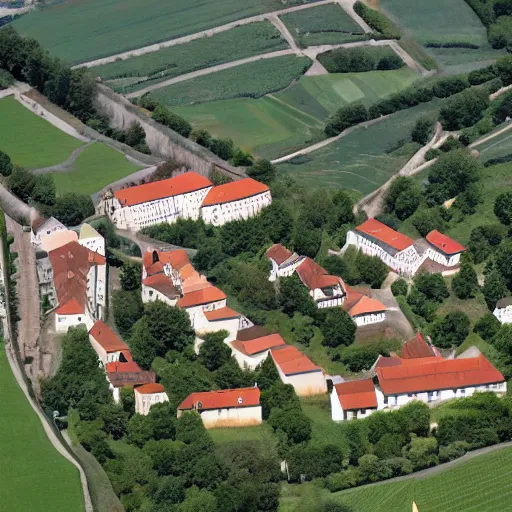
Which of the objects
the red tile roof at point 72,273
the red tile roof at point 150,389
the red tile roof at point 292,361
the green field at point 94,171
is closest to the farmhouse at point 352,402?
the red tile roof at point 292,361

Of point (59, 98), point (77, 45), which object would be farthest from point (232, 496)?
point (77, 45)

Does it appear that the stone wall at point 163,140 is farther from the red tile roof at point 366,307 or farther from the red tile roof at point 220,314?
the red tile roof at point 220,314

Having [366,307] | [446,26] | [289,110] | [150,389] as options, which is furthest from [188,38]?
[150,389]

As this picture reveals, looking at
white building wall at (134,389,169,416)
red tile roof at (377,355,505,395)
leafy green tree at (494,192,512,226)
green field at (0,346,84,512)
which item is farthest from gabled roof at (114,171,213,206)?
green field at (0,346,84,512)

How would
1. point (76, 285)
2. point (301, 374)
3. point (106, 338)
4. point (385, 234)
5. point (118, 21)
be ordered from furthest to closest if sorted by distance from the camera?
point (118, 21), point (385, 234), point (76, 285), point (106, 338), point (301, 374)

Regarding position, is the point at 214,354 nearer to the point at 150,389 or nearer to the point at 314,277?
the point at 150,389

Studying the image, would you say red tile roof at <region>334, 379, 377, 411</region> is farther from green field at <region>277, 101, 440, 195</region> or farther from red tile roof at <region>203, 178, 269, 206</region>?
green field at <region>277, 101, 440, 195</region>

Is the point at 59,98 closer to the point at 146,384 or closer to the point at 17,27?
the point at 17,27
